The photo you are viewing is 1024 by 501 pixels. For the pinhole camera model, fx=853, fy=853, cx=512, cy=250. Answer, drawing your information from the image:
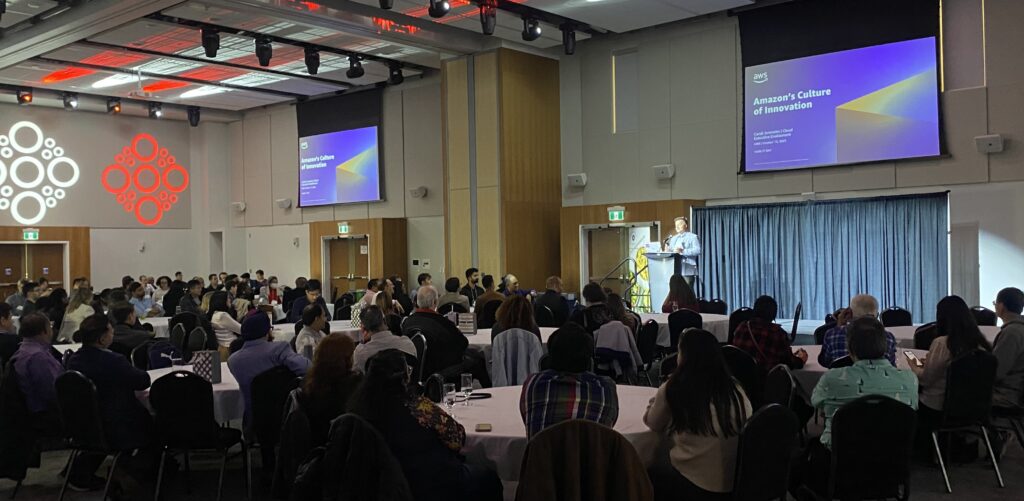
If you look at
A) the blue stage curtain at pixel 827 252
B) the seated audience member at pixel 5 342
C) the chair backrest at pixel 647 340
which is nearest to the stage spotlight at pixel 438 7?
the chair backrest at pixel 647 340

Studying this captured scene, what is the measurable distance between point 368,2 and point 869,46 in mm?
6758

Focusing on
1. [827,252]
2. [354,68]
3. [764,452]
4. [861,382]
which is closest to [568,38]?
[354,68]

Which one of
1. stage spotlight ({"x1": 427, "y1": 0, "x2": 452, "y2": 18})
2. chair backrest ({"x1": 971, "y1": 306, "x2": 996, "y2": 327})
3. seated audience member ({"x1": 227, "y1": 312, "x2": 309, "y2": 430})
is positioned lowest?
chair backrest ({"x1": 971, "y1": 306, "x2": 996, "y2": 327})

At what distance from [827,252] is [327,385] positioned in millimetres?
9200

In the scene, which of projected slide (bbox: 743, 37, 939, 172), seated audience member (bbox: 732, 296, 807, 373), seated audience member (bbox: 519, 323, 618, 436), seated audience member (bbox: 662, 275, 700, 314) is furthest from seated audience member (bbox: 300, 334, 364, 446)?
projected slide (bbox: 743, 37, 939, 172)

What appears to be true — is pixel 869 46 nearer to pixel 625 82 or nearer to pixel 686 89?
pixel 686 89

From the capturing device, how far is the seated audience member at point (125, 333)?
22.3ft

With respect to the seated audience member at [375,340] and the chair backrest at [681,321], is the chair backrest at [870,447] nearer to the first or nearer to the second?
the seated audience member at [375,340]

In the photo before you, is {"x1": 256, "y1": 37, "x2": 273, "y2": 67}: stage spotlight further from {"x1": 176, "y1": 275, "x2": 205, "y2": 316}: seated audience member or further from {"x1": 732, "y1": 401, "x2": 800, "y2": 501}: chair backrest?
{"x1": 732, "y1": 401, "x2": 800, "y2": 501}: chair backrest

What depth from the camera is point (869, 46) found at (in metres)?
11.2

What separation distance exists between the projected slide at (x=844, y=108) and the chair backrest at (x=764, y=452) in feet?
27.8

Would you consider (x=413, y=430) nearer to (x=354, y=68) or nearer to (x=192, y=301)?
(x=192, y=301)

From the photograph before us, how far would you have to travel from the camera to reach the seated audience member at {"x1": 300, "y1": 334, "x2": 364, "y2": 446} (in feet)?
13.5

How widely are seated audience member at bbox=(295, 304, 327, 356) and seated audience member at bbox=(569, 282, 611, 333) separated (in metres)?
2.17
